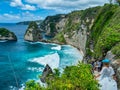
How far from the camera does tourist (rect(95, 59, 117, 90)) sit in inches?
711

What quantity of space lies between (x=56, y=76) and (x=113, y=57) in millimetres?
8143

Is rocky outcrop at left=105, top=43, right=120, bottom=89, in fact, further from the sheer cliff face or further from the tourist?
the sheer cliff face

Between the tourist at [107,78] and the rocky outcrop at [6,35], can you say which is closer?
the tourist at [107,78]

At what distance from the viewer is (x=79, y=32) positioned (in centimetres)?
11212

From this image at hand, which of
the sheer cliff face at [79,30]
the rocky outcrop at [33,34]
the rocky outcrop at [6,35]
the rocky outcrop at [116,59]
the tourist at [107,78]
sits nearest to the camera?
the tourist at [107,78]

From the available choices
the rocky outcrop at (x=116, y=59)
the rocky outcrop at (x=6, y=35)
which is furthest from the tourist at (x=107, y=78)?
the rocky outcrop at (x=6, y=35)

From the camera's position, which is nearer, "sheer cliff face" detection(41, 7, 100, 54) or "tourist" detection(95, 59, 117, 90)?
"tourist" detection(95, 59, 117, 90)

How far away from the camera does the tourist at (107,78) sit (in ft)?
59.3

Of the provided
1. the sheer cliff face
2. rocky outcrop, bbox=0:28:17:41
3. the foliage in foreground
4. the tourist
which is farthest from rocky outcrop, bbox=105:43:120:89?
rocky outcrop, bbox=0:28:17:41

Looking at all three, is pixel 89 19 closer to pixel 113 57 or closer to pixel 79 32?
pixel 79 32

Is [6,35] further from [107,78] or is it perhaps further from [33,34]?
[107,78]

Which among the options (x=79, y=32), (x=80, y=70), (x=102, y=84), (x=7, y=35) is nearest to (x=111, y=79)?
(x=102, y=84)

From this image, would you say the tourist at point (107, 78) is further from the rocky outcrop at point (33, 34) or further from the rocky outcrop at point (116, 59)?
the rocky outcrop at point (33, 34)

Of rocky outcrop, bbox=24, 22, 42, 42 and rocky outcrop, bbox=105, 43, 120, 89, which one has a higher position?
rocky outcrop, bbox=105, 43, 120, 89
